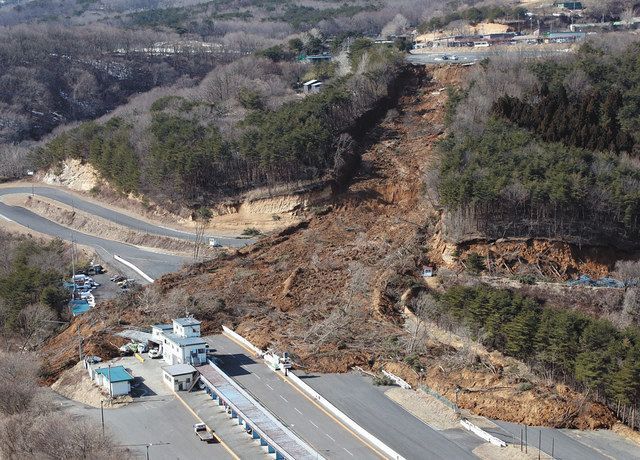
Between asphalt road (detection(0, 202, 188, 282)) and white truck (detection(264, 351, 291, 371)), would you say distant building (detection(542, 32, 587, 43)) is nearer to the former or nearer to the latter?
asphalt road (detection(0, 202, 188, 282))

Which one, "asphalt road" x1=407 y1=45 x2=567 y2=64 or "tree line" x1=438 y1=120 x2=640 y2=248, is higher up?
"asphalt road" x1=407 y1=45 x2=567 y2=64

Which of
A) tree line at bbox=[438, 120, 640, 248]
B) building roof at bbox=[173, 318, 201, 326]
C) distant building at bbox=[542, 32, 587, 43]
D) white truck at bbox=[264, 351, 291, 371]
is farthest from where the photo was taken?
distant building at bbox=[542, 32, 587, 43]

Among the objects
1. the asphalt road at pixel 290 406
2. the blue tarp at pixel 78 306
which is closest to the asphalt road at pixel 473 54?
the blue tarp at pixel 78 306

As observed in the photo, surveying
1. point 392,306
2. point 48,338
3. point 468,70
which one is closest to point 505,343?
point 392,306

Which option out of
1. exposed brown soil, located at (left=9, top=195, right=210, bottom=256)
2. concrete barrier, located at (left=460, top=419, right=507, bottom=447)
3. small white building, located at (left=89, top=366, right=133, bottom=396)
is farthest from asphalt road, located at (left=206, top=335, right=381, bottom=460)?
exposed brown soil, located at (left=9, top=195, right=210, bottom=256)

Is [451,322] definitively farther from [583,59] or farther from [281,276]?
[583,59]

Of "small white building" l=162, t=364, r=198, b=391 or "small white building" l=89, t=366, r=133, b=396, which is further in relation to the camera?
"small white building" l=162, t=364, r=198, b=391
